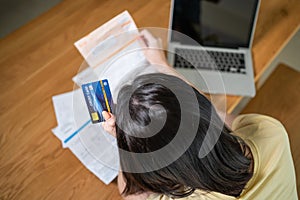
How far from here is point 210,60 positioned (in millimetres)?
996

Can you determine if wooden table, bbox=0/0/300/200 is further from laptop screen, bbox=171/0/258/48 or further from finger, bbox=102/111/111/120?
finger, bbox=102/111/111/120

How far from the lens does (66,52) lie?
1.01m

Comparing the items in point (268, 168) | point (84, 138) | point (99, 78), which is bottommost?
point (268, 168)

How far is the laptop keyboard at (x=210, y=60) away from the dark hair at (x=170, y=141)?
1.18ft

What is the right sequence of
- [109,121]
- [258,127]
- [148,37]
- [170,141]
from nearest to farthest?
→ 1. [170,141]
2. [109,121]
3. [258,127]
4. [148,37]

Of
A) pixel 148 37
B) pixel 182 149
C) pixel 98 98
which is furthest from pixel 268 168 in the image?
pixel 148 37

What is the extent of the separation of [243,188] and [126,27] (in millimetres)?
518

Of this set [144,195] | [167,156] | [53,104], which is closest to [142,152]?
[167,156]

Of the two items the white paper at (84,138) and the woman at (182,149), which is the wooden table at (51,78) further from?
the woman at (182,149)

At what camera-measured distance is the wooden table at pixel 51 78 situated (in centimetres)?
83

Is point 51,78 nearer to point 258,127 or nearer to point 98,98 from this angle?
point 98,98

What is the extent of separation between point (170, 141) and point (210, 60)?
50 cm

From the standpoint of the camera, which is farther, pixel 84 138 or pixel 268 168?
pixel 84 138

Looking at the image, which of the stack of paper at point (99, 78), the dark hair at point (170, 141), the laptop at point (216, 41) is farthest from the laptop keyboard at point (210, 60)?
the dark hair at point (170, 141)
